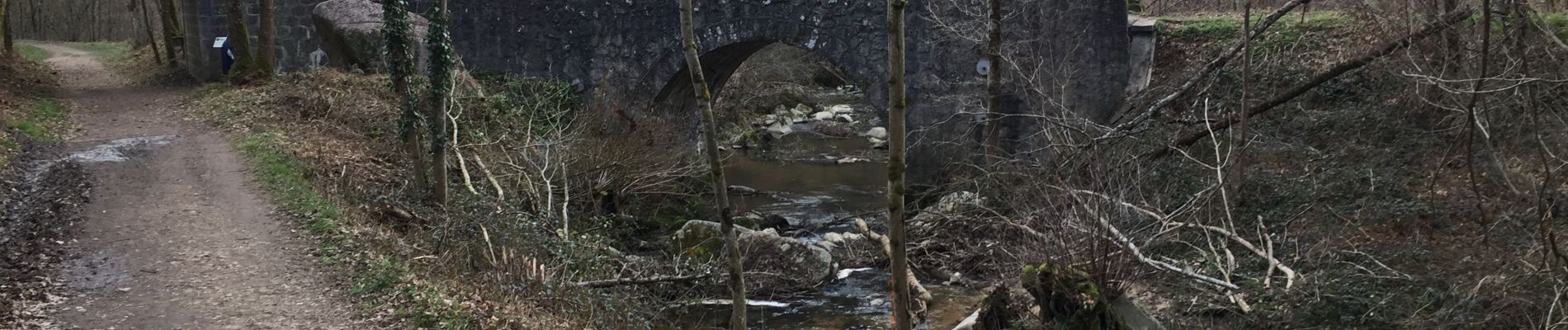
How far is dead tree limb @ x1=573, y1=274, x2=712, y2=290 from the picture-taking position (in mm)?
9852

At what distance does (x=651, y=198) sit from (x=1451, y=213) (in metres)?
8.87

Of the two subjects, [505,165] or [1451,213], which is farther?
[505,165]

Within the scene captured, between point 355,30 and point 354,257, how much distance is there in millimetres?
7963

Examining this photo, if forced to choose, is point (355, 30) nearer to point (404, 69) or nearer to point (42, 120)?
point (42, 120)

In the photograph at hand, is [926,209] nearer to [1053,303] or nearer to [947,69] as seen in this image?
[947,69]

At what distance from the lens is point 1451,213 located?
9.64 meters

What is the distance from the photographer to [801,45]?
52.0 feet

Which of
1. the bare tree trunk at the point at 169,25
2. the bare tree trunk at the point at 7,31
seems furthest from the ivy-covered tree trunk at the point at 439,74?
the bare tree trunk at the point at 7,31

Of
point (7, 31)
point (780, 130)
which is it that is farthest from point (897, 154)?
point (7, 31)

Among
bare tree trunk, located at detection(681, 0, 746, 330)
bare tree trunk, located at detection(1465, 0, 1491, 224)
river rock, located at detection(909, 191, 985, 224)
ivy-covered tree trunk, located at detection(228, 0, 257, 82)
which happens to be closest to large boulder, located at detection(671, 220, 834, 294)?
river rock, located at detection(909, 191, 985, 224)

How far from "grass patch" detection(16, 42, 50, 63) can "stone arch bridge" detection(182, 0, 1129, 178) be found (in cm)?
724

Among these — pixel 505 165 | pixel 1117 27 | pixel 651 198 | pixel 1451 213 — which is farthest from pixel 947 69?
pixel 1451 213

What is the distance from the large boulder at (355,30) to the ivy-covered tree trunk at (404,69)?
4.48m

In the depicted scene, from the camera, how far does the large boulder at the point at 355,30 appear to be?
16.1 metres
